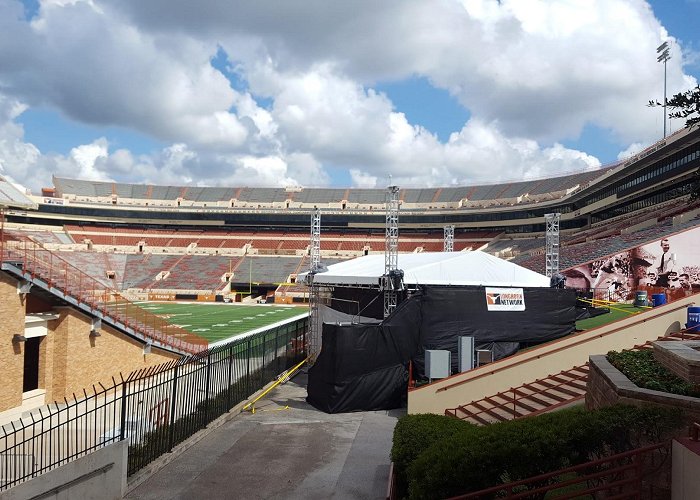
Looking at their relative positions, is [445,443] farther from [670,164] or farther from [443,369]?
[670,164]

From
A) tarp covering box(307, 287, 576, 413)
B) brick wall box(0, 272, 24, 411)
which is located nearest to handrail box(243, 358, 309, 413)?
tarp covering box(307, 287, 576, 413)

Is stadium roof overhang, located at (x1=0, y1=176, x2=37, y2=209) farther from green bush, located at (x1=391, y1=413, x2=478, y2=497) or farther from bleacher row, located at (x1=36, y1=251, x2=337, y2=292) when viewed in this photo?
bleacher row, located at (x1=36, y1=251, x2=337, y2=292)

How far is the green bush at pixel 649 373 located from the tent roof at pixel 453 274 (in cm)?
833

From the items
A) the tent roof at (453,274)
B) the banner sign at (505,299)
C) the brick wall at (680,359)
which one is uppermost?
the tent roof at (453,274)

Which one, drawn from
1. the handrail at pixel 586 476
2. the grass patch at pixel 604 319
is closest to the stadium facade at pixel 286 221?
the grass patch at pixel 604 319

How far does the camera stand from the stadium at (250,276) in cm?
1445

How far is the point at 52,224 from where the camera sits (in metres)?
78.6

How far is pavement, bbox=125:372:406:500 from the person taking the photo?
953cm

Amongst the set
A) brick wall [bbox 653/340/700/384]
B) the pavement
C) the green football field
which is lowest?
the pavement

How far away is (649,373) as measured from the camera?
848 centimetres

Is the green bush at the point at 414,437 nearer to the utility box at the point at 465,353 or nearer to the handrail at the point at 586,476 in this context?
A: the handrail at the point at 586,476

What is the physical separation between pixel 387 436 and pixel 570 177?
6352cm

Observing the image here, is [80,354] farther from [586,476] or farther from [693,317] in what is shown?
[693,317]

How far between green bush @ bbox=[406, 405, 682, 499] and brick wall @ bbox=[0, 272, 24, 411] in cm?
1233
